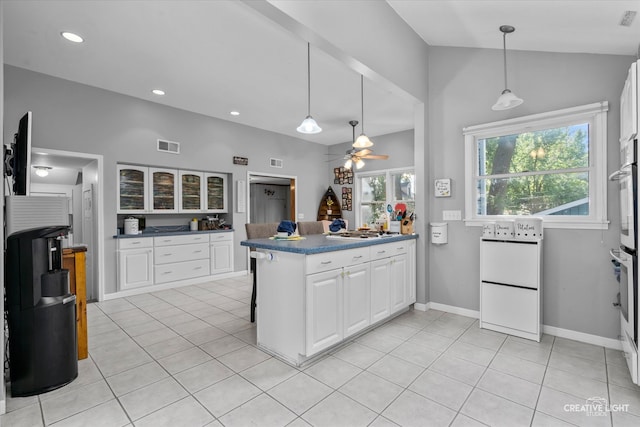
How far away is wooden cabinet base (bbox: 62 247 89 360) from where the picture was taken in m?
2.62

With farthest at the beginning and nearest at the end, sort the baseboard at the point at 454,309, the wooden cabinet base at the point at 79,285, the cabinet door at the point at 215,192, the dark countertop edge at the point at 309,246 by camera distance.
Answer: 1. the cabinet door at the point at 215,192
2. the baseboard at the point at 454,309
3. the wooden cabinet base at the point at 79,285
4. the dark countertop edge at the point at 309,246

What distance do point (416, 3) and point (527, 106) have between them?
1.47 m

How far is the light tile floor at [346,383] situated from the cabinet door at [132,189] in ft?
7.08

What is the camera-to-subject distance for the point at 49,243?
2178 millimetres

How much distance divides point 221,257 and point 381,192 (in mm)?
3773

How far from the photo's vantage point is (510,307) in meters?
2.99

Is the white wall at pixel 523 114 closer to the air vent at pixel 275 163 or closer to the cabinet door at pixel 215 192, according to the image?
the air vent at pixel 275 163

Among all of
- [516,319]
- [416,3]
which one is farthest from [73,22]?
[516,319]

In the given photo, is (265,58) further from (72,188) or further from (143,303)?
(72,188)

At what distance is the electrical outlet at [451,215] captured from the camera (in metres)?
3.61

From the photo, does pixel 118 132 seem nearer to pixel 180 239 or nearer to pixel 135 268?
pixel 180 239

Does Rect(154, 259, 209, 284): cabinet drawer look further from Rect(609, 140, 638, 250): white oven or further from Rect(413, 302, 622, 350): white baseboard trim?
Rect(609, 140, 638, 250): white oven

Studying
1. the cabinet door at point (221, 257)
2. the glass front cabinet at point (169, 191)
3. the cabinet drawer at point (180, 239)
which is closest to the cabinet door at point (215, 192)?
the glass front cabinet at point (169, 191)

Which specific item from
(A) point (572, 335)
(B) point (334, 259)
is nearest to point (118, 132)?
(B) point (334, 259)
